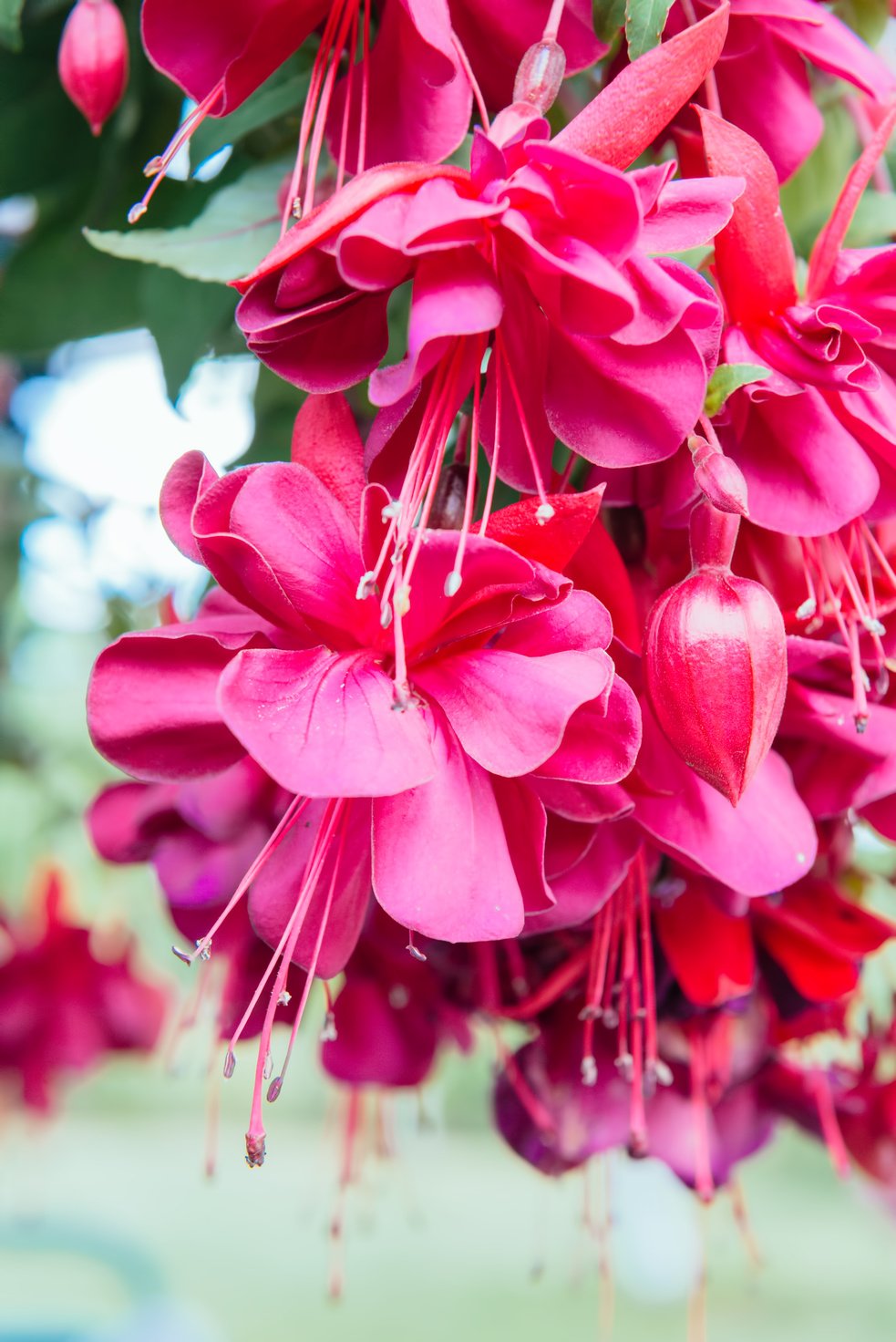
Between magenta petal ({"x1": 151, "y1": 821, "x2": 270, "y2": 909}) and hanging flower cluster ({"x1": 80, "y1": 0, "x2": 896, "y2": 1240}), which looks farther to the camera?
magenta petal ({"x1": 151, "y1": 821, "x2": 270, "y2": 909})

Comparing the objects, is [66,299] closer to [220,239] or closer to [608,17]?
[220,239]

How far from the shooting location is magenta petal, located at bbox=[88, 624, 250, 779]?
1.08 ft

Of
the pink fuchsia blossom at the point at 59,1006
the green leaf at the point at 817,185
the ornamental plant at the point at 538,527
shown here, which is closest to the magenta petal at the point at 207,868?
the ornamental plant at the point at 538,527

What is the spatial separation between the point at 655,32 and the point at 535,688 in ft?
0.57

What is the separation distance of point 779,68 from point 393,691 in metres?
0.25

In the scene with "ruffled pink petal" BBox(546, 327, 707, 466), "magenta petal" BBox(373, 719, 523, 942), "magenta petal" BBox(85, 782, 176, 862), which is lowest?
"magenta petal" BBox(85, 782, 176, 862)

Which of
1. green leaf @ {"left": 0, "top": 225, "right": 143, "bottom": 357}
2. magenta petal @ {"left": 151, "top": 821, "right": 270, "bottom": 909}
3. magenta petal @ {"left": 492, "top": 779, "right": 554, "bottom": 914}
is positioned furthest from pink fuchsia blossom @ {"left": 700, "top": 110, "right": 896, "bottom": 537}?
green leaf @ {"left": 0, "top": 225, "right": 143, "bottom": 357}

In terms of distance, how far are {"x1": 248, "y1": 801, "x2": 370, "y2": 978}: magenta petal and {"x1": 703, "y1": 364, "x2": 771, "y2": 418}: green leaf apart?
0.47ft

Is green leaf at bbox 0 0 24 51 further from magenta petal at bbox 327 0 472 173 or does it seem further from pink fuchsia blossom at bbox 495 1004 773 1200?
pink fuchsia blossom at bbox 495 1004 773 1200

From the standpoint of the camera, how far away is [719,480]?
0.98 ft

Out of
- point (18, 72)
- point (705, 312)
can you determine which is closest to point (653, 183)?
point (705, 312)

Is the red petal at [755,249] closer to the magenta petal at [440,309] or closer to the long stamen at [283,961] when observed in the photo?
the magenta petal at [440,309]

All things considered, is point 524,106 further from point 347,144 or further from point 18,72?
point 18,72

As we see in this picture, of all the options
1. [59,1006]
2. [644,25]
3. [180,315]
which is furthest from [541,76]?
[59,1006]
